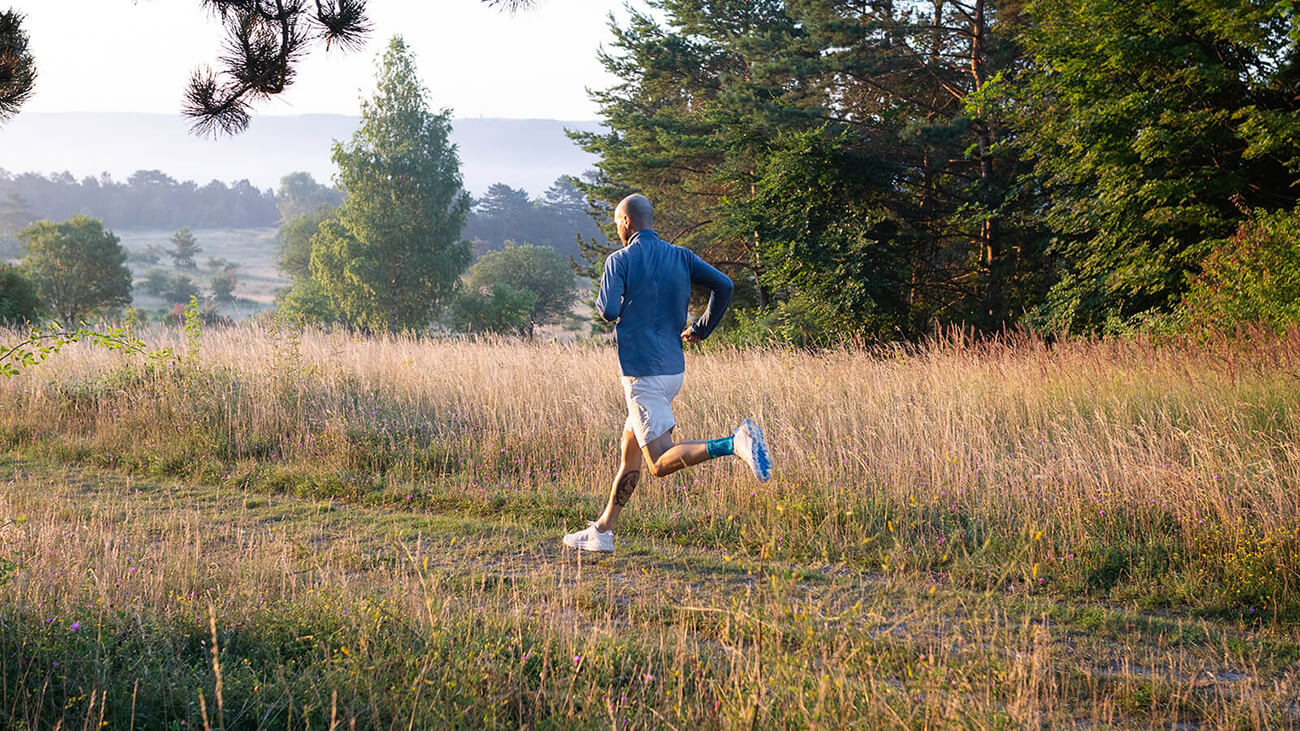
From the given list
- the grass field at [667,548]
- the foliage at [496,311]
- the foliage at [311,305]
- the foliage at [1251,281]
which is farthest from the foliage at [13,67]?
the foliage at [311,305]

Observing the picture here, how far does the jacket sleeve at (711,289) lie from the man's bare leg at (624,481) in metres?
0.87

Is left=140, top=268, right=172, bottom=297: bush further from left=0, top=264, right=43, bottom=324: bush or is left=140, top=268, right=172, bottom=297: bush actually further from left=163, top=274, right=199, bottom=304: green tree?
left=0, top=264, right=43, bottom=324: bush

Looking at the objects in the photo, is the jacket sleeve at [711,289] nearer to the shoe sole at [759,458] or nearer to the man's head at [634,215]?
the man's head at [634,215]

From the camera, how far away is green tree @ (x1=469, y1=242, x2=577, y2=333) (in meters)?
57.2

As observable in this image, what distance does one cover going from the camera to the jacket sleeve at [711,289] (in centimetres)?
534

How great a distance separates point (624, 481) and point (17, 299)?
30.2 meters

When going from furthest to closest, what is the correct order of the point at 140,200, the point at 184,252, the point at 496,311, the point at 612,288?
the point at 140,200
the point at 184,252
the point at 496,311
the point at 612,288

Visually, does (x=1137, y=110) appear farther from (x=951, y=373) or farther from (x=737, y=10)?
(x=737, y=10)

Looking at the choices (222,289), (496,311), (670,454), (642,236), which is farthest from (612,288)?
(222,289)

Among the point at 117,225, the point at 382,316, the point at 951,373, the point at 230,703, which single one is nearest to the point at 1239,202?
the point at 951,373

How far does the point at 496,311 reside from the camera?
4594cm

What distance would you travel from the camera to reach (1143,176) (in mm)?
14562

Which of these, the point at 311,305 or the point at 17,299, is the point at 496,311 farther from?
the point at 17,299

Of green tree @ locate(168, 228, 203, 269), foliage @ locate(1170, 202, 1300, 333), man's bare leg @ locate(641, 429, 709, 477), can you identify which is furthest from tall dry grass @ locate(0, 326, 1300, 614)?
green tree @ locate(168, 228, 203, 269)
